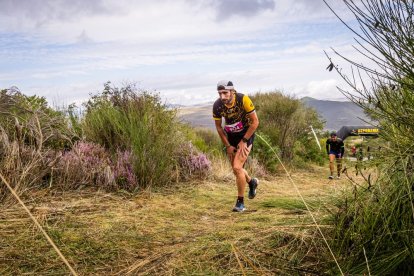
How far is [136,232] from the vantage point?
15.4 feet

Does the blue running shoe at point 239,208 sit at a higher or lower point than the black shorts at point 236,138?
lower

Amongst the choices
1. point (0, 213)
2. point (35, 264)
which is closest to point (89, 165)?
point (0, 213)

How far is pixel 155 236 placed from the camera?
460 centimetres

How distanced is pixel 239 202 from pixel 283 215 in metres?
1.17

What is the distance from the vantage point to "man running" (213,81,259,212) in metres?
6.23

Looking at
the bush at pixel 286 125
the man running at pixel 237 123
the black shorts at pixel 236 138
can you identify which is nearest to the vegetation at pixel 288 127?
the bush at pixel 286 125

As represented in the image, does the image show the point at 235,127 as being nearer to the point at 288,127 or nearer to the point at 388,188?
the point at 388,188

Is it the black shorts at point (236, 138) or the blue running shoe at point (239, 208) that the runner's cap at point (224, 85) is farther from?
the blue running shoe at point (239, 208)

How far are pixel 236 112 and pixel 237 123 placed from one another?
18 cm

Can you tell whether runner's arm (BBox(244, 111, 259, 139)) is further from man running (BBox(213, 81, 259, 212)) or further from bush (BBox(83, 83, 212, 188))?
bush (BBox(83, 83, 212, 188))

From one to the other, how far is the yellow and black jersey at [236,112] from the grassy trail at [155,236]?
1.32 meters

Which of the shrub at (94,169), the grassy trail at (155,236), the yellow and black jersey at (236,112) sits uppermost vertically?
the yellow and black jersey at (236,112)

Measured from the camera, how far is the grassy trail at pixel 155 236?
3543mm

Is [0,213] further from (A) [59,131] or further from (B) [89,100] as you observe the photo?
(B) [89,100]
